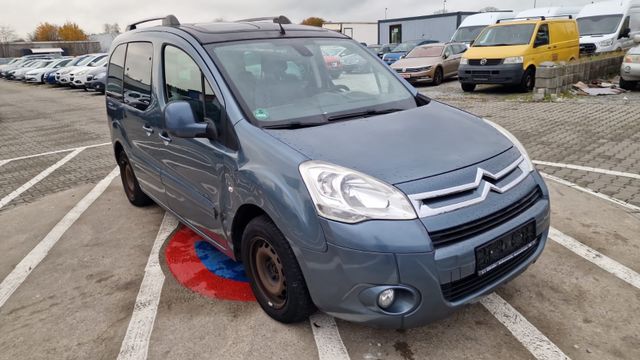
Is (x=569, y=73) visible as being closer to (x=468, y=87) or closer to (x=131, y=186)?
(x=468, y=87)

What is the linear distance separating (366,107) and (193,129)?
3.87 feet

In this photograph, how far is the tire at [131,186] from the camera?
5.06 metres

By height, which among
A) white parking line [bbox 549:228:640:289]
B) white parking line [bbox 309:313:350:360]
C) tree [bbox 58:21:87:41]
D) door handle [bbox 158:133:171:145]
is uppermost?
tree [bbox 58:21:87:41]

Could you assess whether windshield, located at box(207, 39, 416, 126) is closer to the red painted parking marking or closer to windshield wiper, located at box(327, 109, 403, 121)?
windshield wiper, located at box(327, 109, 403, 121)

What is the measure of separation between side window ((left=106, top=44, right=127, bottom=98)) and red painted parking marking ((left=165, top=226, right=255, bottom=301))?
5.61ft

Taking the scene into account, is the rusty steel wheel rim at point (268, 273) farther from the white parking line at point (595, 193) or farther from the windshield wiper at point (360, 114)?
the white parking line at point (595, 193)

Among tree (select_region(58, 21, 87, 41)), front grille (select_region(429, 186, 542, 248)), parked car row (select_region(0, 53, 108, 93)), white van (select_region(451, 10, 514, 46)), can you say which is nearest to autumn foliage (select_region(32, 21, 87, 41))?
tree (select_region(58, 21, 87, 41))

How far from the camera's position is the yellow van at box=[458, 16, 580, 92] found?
481 inches

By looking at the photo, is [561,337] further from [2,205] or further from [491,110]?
[491,110]

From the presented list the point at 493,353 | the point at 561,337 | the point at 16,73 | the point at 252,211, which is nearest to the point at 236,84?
the point at 252,211

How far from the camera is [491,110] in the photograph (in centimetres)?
1050

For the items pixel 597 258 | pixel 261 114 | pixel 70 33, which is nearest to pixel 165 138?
pixel 261 114

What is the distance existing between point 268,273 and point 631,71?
12.1 meters

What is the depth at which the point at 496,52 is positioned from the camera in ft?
41.0
